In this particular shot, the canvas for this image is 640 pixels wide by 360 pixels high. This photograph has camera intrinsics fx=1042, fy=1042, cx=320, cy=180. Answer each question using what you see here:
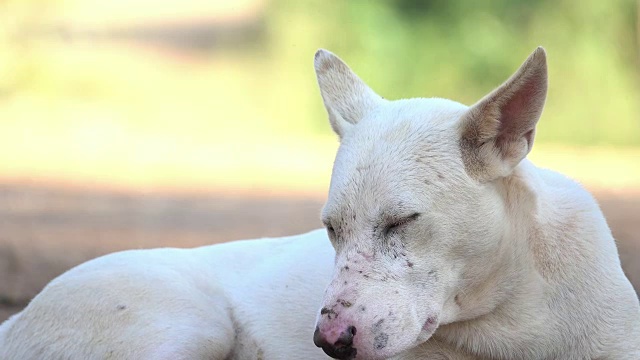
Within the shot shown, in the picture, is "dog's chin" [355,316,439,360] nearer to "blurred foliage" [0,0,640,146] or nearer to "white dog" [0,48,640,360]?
"white dog" [0,48,640,360]

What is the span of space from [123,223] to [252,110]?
345 inches

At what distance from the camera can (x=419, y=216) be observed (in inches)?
146

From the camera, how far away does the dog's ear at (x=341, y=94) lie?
4.30 metres

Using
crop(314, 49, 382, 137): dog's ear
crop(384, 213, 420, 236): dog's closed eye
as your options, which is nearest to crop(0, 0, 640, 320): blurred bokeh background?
crop(314, 49, 382, 137): dog's ear

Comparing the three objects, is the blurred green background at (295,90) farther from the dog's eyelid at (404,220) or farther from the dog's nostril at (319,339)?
the dog's nostril at (319,339)

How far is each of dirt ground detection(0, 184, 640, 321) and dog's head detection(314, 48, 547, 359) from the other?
3.00 metres

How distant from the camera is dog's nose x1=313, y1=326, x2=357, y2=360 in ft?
11.6

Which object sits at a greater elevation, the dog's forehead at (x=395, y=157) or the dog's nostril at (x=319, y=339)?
the dog's forehead at (x=395, y=157)

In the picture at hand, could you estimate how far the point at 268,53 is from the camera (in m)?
19.3

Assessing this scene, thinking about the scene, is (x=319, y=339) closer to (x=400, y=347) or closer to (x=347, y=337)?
(x=347, y=337)

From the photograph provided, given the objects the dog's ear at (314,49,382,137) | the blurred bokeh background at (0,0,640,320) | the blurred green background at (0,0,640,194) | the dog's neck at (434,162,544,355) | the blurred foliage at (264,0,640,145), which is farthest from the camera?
the blurred foliage at (264,0,640,145)

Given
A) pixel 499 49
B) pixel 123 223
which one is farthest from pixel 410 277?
pixel 499 49

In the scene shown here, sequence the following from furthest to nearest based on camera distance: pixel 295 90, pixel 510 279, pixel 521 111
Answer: pixel 295 90
pixel 510 279
pixel 521 111

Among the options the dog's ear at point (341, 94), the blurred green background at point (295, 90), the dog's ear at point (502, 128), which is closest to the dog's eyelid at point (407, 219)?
the dog's ear at point (502, 128)
